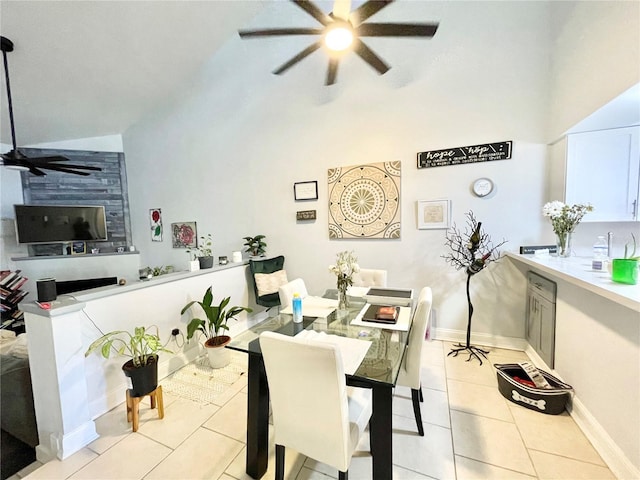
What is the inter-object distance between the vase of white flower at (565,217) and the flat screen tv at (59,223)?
6577 mm

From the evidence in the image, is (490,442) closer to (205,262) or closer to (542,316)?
(542,316)

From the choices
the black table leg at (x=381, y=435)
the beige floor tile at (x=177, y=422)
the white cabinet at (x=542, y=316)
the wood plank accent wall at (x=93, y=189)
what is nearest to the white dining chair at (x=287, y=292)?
the beige floor tile at (x=177, y=422)

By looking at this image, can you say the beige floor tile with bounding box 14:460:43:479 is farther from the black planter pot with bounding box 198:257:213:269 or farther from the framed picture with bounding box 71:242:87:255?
the framed picture with bounding box 71:242:87:255

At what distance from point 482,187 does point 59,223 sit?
647 cm

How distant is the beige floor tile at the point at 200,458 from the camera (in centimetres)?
147

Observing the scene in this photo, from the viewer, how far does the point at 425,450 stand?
5.24ft

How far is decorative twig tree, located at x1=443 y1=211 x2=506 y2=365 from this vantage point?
264cm

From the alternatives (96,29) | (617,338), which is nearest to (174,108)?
(96,29)

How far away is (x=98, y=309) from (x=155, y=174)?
3.48 metres

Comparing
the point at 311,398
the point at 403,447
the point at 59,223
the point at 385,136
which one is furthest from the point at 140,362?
the point at 59,223

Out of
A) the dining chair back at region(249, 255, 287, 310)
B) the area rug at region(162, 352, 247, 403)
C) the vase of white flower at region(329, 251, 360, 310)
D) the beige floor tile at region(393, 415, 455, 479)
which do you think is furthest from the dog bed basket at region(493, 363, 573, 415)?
the dining chair back at region(249, 255, 287, 310)

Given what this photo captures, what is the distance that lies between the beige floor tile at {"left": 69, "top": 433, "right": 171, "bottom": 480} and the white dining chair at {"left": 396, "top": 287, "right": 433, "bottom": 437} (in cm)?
160

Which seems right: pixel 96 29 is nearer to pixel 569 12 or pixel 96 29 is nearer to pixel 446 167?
pixel 446 167

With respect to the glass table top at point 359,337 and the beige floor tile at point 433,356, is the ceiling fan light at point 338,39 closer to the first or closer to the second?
the glass table top at point 359,337
